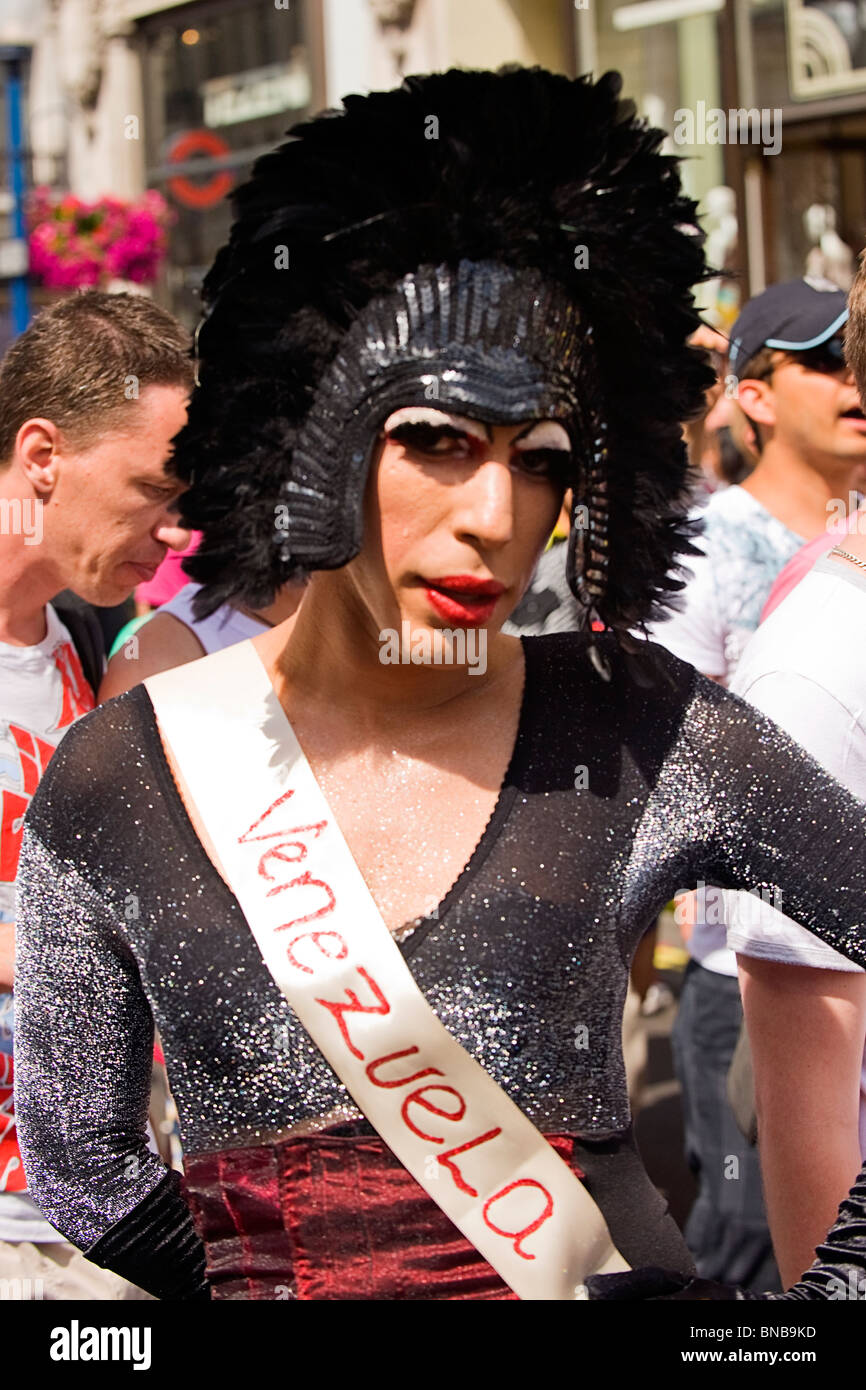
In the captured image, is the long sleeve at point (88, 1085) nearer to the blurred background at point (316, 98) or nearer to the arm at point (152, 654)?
the arm at point (152, 654)

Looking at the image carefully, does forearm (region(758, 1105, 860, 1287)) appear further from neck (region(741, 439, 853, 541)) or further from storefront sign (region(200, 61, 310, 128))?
storefront sign (region(200, 61, 310, 128))

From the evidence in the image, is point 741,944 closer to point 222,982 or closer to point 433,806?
point 433,806

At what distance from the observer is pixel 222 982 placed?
161 cm

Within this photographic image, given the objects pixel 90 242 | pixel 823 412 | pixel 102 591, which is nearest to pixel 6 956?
pixel 102 591

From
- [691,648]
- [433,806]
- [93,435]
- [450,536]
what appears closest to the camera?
[450,536]

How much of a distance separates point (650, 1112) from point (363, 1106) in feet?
13.0

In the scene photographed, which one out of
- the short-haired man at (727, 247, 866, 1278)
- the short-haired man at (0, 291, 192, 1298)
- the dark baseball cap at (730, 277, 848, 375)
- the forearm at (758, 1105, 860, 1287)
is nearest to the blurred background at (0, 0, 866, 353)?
the dark baseball cap at (730, 277, 848, 375)

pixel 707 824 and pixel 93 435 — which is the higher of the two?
pixel 93 435

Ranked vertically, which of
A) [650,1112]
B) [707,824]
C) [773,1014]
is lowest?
[650,1112]

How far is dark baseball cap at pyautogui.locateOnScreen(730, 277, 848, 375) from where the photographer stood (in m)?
3.92

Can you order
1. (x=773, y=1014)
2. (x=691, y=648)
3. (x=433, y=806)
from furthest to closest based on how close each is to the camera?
(x=691, y=648), (x=773, y=1014), (x=433, y=806)

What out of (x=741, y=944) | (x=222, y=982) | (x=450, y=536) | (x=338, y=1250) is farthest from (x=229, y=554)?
(x=741, y=944)

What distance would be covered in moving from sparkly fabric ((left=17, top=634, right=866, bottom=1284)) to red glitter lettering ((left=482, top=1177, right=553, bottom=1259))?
6 cm

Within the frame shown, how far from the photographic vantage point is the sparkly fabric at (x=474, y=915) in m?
1.61
